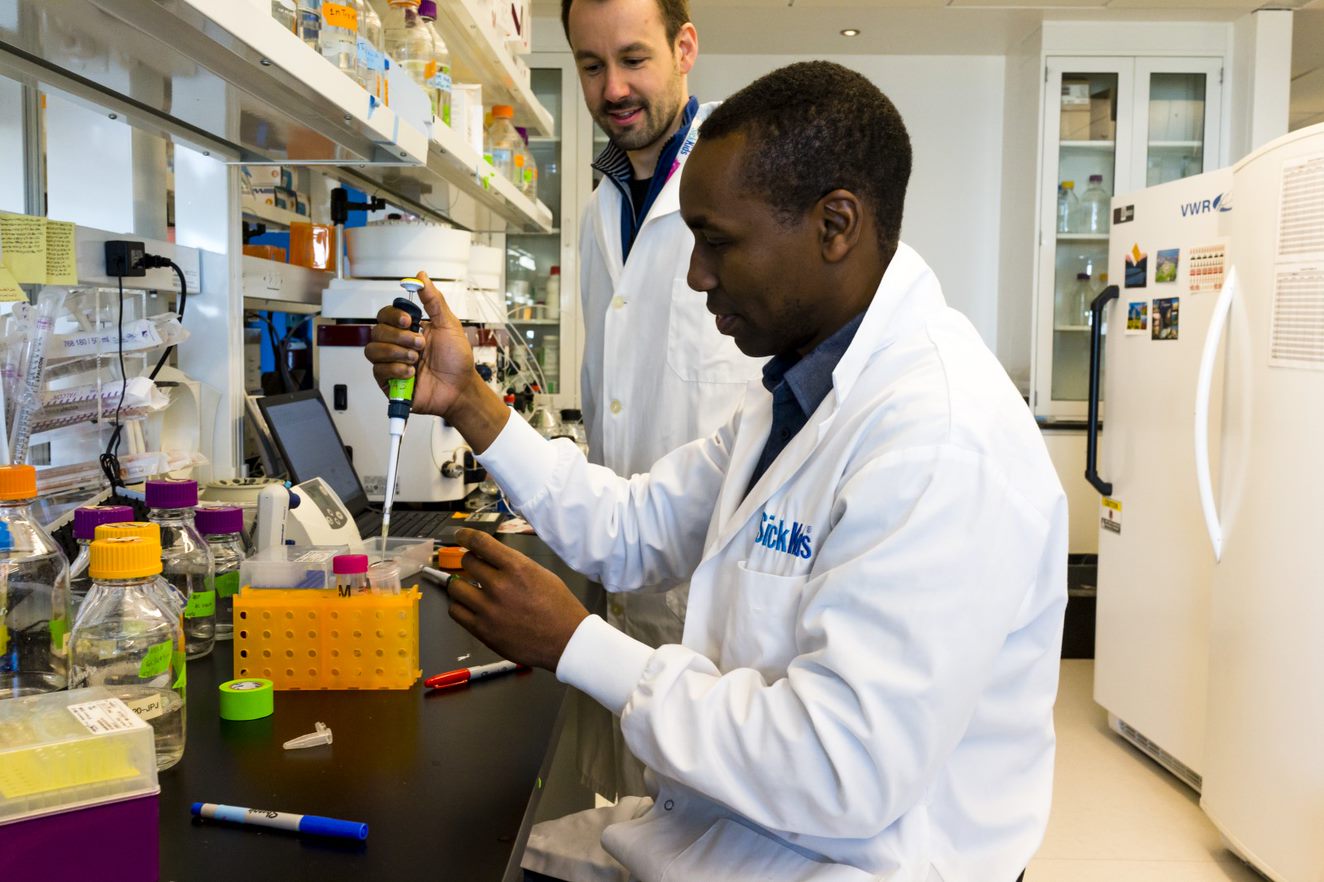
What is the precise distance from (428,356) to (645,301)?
0.55 metres

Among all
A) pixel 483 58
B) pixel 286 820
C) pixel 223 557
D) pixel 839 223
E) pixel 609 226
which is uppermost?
pixel 483 58

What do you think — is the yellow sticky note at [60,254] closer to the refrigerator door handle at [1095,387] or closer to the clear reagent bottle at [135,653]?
the clear reagent bottle at [135,653]

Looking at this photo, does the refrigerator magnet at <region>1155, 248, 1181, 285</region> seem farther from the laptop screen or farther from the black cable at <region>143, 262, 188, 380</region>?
the black cable at <region>143, 262, 188, 380</region>

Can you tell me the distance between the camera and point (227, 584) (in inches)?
52.4

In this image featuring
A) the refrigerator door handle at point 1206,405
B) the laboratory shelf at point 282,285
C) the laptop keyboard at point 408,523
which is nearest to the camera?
the laptop keyboard at point 408,523

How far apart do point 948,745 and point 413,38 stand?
1.74 metres

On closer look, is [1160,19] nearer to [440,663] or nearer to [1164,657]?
[1164,657]

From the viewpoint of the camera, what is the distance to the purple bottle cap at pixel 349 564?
116 cm

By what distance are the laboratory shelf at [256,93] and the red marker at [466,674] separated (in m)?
0.69

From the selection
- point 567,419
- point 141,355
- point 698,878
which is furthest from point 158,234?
point 567,419

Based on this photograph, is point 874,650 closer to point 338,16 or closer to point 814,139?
point 814,139

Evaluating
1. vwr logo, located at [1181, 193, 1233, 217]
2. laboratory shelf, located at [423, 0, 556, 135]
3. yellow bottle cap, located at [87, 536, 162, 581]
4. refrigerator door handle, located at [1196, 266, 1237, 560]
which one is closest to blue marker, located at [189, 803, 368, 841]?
yellow bottle cap, located at [87, 536, 162, 581]

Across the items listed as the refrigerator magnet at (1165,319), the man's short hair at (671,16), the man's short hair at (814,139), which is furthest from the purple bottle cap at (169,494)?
the refrigerator magnet at (1165,319)

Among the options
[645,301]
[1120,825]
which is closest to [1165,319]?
[1120,825]
